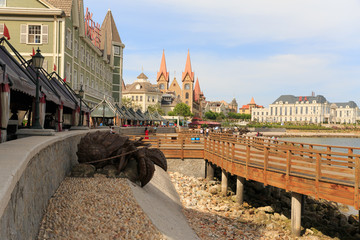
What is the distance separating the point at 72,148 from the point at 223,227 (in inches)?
259

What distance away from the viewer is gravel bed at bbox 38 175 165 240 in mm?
6676

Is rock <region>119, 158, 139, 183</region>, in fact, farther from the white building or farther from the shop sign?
the white building

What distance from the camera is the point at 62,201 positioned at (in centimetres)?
786

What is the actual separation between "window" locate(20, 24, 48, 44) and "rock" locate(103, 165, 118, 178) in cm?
2185

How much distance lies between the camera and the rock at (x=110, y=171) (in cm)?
1098

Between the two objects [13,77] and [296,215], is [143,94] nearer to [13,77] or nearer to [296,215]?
[296,215]

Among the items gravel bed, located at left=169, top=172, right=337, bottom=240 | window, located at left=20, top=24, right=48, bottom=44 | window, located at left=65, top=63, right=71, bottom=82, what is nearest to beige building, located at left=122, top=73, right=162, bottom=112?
window, located at left=65, top=63, right=71, bottom=82

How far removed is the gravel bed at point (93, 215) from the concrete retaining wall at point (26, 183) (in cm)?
27

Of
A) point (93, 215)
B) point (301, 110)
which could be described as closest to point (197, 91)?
point (301, 110)

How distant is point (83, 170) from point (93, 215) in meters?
3.19

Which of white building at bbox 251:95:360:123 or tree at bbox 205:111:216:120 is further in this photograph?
white building at bbox 251:95:360:123

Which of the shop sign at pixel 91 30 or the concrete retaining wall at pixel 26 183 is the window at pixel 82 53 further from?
the concrete retaining wall at pixel 26 183

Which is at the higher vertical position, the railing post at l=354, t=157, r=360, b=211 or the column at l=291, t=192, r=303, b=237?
the railing post at l=354, t=157, r=360, b=211

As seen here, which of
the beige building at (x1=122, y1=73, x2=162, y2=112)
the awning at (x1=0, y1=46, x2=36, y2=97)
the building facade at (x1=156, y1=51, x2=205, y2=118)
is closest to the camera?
the awning at (x1=0, y1=46, x2=36, y2=97)
